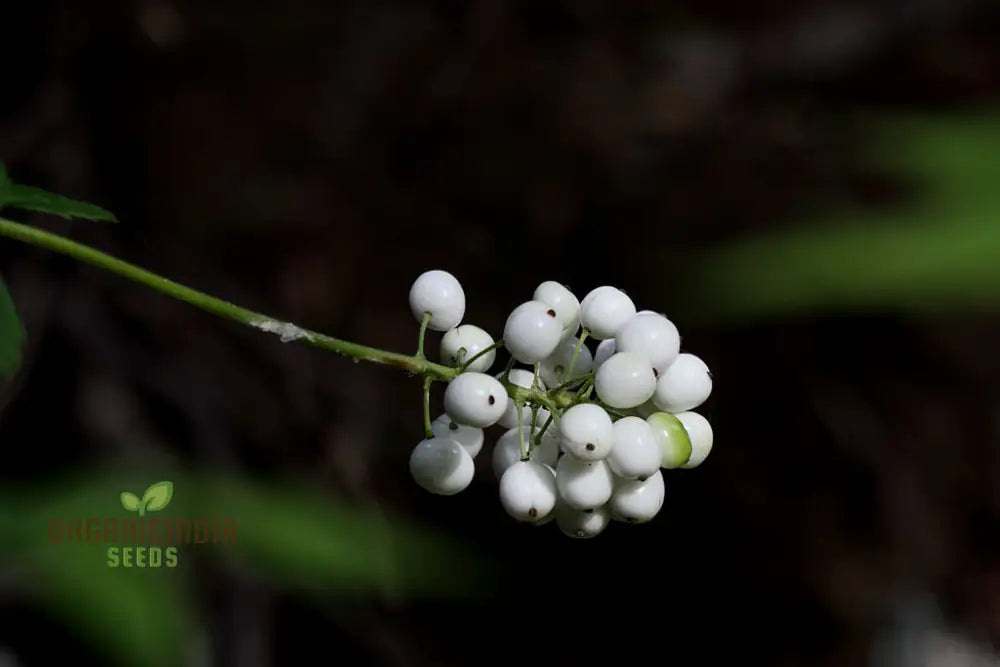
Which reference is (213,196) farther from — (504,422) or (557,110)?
(504,422)

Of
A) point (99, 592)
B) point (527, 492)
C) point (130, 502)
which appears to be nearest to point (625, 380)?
point (527, 492)

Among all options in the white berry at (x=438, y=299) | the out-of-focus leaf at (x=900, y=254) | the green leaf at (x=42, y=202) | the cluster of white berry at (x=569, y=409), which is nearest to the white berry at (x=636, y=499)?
the cluster of white berry at (x=569, y=409)

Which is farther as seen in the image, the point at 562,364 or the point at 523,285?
the point at 523,285

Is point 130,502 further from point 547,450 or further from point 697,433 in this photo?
point 697,433

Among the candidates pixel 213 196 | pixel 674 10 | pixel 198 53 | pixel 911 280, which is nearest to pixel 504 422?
pixel 911 280

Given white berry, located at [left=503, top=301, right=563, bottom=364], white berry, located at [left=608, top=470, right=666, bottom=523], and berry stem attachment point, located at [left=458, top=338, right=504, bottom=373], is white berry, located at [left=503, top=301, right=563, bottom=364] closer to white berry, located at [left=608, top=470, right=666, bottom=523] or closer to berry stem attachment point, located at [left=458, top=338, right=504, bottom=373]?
berry stem attachment point, located at [left=458, top=338, right=504, bottom=373]

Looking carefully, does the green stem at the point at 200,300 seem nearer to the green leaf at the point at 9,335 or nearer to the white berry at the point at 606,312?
the green leaf at the point at 9,335

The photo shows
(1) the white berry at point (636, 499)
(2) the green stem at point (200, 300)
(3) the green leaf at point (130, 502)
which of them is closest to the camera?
(2) the green stem at point (200, 300)
